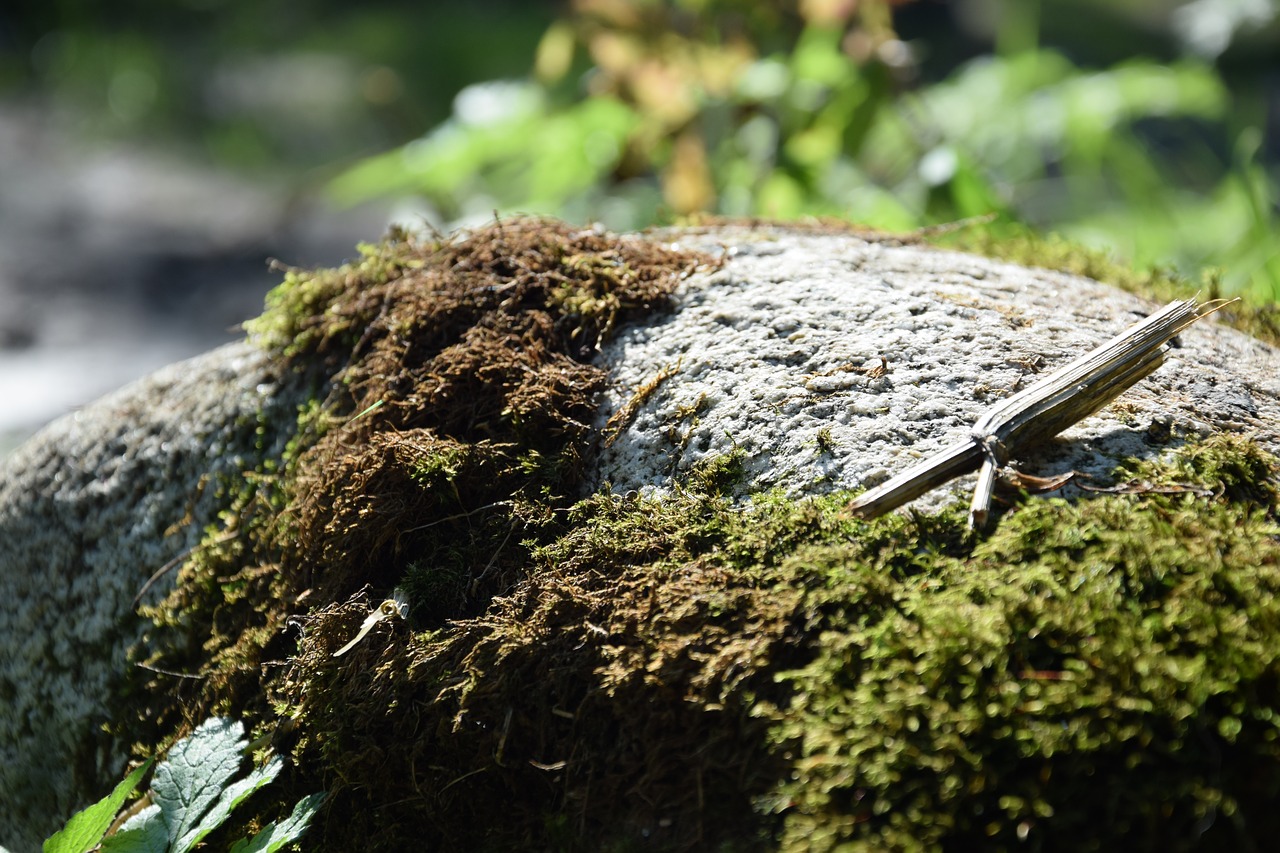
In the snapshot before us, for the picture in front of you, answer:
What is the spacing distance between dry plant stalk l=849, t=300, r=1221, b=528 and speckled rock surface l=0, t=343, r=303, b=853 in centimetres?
139

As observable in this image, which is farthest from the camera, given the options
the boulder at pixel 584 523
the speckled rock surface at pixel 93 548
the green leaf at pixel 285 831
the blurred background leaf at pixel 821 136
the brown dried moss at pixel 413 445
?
the blurred background leaf at pixel 821 136

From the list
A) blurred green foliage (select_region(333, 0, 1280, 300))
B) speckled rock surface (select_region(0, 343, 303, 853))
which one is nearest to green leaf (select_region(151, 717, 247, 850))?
speckled rock surface (select_region(0, 343, 303, 853))

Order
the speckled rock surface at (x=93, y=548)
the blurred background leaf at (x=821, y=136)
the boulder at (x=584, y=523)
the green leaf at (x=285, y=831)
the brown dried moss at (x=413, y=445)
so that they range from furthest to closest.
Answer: the blurred background leaf at (x=821, y=136)
the speckled rock surface at (x=93, y=548)
the brown dried moss at (x=413, y=445)
the green leaf at (x=285, y=831)
the boulder at (x=584, y=523)

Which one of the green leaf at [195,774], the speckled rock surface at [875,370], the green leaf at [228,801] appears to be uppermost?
the speckled rock surface at [875,370]

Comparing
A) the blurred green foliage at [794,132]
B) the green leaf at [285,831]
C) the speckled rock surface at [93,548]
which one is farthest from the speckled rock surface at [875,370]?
the blurred green foliage at [794,132]

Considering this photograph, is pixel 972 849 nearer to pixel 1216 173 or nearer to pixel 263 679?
pixel 263 679

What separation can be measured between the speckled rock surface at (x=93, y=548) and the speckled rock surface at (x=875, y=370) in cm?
92

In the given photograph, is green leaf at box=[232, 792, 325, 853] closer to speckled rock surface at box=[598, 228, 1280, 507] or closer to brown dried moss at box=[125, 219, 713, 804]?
brown dried moss at box=[125, 219, 713, 804]

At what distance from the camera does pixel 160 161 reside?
937 cm

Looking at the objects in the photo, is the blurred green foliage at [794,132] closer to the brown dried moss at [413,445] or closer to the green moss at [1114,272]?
the green moss at [1114,272]

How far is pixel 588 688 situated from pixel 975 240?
6.09 feet

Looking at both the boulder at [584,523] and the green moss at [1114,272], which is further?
the green moss at [1114,272]

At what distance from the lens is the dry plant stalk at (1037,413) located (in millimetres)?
1427

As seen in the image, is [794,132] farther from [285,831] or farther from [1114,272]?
[285,831]
